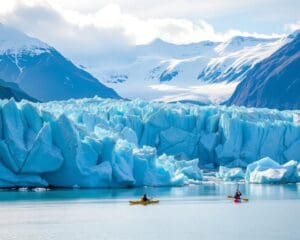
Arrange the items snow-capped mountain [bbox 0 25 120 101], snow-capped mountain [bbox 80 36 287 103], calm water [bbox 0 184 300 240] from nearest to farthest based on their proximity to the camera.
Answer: calm water [bbox 0 184 300 240] < snow-capped mountain [bbox 0 25 120 101] < snow-capped mountain [bbox 80 36 287 103]

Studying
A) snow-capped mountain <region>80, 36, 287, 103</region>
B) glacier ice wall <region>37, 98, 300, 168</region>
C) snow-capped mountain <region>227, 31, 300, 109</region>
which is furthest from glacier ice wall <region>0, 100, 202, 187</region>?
snow-capped mountain <region>80, 36, 287, 103</region>

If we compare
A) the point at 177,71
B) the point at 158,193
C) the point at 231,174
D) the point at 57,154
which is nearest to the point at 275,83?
the point at 177,71

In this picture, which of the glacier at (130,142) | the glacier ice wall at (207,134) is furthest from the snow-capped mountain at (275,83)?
the glacier ice wall at (207,134)

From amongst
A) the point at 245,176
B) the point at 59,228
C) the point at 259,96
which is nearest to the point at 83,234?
the point at 59,228

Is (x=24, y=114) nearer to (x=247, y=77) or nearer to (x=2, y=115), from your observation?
(x=2, y=115)

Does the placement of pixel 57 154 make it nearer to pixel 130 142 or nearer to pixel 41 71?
pixel 130 142

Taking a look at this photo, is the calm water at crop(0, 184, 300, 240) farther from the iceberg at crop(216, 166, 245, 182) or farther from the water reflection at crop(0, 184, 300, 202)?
the iceberg at crop(216, 166, 245, 182)
